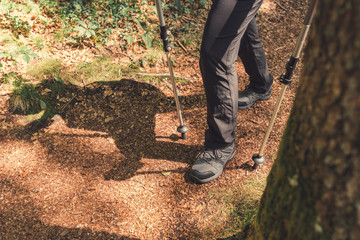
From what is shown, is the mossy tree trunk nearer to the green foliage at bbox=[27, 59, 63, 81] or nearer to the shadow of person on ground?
the shadow of person on ground

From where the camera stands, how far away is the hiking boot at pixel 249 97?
Answer: 3.43m

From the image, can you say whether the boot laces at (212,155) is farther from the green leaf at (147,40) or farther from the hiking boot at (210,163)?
the green leaf at (147,40)

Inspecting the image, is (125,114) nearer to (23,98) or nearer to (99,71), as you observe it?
(99,71)

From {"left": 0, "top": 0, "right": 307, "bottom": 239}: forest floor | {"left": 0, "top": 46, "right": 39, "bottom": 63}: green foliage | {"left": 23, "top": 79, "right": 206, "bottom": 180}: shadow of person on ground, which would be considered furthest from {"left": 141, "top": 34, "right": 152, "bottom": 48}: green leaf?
{"left": 0, "top": 46, "right": 39, "bottom": 63}: green foliage

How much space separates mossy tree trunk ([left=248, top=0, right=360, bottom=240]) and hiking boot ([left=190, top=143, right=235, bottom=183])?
1571mm

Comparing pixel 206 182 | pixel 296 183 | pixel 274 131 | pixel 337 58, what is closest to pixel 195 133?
pixel 206 182

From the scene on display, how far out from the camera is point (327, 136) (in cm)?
74

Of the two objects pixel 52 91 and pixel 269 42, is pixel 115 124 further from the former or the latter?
pixel 269 42

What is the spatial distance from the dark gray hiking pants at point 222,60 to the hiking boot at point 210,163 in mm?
95

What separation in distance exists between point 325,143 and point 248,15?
161cm

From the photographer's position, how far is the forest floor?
2.29 metres

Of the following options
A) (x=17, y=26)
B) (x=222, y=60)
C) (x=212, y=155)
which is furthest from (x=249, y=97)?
(x=17, y=26)

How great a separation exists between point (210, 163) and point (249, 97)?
1.40 meters

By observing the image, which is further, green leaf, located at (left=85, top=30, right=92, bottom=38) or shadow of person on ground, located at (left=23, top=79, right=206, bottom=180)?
green leaf, located at (left=85, top=30, right=92, bottom=38)
